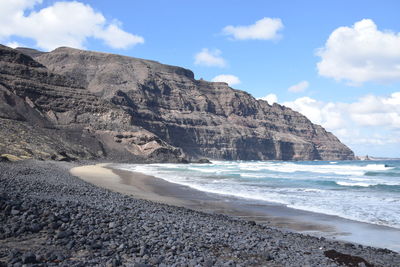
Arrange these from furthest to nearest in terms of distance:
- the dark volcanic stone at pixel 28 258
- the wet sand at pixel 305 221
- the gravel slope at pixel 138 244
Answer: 1. the wet sand at pixel 305 221
2. the gravel slope at pixel 138 244
3. the dark volcanic stone at pixel 28 258

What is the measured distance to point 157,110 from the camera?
135375 millimetres

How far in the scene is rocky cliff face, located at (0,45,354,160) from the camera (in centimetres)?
8394

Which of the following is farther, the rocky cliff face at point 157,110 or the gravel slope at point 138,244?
the rocky cliff face at point 157,110

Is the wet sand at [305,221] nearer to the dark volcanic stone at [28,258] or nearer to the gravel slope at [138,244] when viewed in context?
the gravel slope at [138,244]

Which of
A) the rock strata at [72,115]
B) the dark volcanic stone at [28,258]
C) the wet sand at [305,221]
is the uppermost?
the rock strata at [72,115]

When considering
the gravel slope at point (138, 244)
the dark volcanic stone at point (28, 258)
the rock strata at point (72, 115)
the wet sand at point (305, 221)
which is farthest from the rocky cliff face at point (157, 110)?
the dark volcanic stone at point (28, 258)

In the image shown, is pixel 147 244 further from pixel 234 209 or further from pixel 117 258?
pixel 234 209

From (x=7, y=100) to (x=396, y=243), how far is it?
6782 centimetres

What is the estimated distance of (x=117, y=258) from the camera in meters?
5.54

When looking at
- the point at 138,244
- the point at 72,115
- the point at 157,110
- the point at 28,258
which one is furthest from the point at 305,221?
the point at 157,110

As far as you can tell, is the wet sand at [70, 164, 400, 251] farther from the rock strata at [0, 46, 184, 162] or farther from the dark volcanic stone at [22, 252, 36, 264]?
the rock strata at [0, 46, 184, 162]

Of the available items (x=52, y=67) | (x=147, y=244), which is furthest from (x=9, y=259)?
(x=52, y=67)

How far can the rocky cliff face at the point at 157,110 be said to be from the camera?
275ft

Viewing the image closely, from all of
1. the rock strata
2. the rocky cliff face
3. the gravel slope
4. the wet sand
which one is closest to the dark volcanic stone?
the gravel slope
